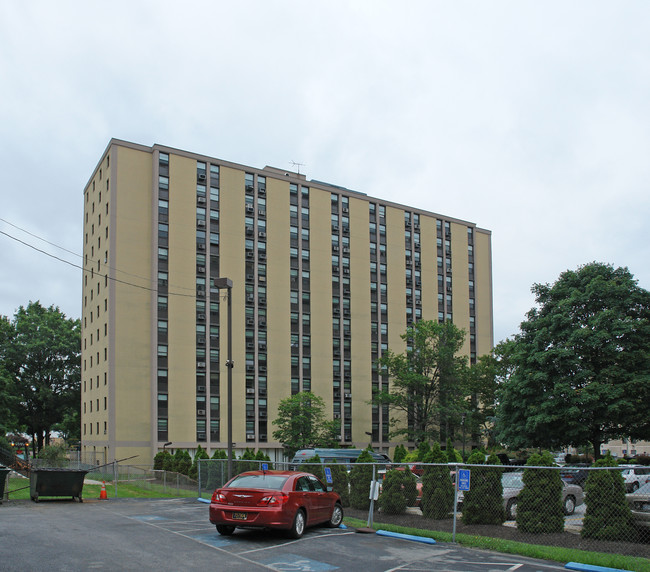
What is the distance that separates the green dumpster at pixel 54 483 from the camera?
23.2 m

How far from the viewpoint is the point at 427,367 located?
63844 mm

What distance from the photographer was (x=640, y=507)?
13969mm

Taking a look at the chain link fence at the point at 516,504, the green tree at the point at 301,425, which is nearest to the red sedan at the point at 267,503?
the chain link fence at the point at 516,504

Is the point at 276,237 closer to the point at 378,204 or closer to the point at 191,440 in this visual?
the point at 378,204

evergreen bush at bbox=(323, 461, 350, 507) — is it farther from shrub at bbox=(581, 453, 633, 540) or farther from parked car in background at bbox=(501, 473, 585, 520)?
shrub at bbox=(581, 453, 633, 540)

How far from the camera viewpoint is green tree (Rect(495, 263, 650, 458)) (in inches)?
1350

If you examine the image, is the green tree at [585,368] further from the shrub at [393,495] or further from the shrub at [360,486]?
the shrub at [393,495]

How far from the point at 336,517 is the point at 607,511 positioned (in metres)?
6.62

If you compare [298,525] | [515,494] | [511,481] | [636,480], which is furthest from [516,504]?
[636,480]

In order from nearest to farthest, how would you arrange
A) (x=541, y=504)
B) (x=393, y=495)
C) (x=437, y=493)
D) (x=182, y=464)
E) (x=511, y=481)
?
1. (x=541, y=504)
2. (x=437, y=493)
3. (x=511, y=481)
4. (x=393, y=495)
5. (x=182, y=464)

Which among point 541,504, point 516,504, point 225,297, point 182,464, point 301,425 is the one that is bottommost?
point 182,464

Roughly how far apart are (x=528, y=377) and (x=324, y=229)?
34924mm

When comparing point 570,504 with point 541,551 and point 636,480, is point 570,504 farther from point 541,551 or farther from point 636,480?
point 541,551

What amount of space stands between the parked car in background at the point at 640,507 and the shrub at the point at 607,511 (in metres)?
0.25
